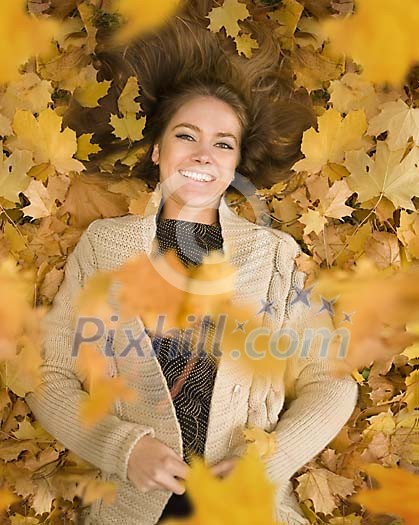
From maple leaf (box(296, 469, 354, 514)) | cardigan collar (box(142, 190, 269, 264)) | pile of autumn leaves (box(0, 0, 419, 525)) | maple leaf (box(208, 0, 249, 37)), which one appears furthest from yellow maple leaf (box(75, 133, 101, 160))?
maple leaf (box(296, 469, 354, 514))

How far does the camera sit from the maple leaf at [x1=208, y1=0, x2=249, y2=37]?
1102mm

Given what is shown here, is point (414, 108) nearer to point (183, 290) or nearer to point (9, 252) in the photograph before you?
point (183, 290)

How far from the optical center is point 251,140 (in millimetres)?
1137

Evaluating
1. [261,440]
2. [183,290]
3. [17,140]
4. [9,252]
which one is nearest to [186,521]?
[261,440]

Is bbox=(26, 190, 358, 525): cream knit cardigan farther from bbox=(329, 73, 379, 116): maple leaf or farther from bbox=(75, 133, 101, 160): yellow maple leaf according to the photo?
bbox=(329, 73, 379, 116): maple leaf

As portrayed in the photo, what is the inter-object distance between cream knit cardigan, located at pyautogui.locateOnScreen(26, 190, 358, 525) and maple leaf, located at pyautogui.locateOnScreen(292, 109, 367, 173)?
11cm

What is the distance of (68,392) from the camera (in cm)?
110

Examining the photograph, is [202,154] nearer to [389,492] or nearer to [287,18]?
[287,18]

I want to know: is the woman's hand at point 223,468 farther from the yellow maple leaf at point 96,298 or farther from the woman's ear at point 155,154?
the woman's ear at point 155,154

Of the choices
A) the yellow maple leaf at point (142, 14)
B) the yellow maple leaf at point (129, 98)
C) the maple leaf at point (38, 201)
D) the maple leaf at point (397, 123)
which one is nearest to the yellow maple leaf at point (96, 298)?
the maple leaf at point (38, 201)

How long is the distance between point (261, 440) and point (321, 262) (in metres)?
0.27

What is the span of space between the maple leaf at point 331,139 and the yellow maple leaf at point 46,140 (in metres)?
0.32

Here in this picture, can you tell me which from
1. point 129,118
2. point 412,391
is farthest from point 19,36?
point 412,391

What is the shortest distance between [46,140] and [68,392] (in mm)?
353
